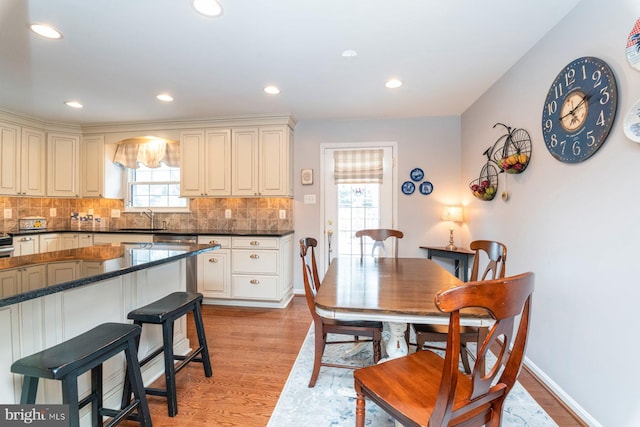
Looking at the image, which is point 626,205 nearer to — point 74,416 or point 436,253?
point 436,253

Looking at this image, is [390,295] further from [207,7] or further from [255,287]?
[255,287]

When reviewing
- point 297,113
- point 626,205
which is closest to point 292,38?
point 297,113

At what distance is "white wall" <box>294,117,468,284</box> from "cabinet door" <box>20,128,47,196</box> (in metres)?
3.46

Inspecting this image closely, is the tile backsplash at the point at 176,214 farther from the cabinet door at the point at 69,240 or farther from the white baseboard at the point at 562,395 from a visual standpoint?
the white baseboard at the point at 562,395

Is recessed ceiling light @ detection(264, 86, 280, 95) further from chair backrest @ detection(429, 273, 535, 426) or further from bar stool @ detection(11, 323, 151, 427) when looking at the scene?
chair backrest @ detection(429, 273, 535, 426)

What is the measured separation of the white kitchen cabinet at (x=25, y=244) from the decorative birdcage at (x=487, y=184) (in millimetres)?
5274

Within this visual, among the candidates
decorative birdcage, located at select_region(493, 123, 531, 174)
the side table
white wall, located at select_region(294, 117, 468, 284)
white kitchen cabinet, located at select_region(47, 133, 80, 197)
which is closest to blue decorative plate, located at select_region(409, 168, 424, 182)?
white wall, located at select_region(294, 117, 468, 284)

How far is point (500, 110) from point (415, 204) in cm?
148

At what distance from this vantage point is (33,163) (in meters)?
3.84

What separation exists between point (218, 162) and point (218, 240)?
3.44 ft

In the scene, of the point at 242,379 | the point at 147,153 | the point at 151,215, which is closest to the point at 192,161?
the point at 147,153

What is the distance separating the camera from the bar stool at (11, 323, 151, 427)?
3.55 ft

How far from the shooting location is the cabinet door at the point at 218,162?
3818mm

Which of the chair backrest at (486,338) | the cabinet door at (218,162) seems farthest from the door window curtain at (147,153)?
the chair backrest at (486,338)
